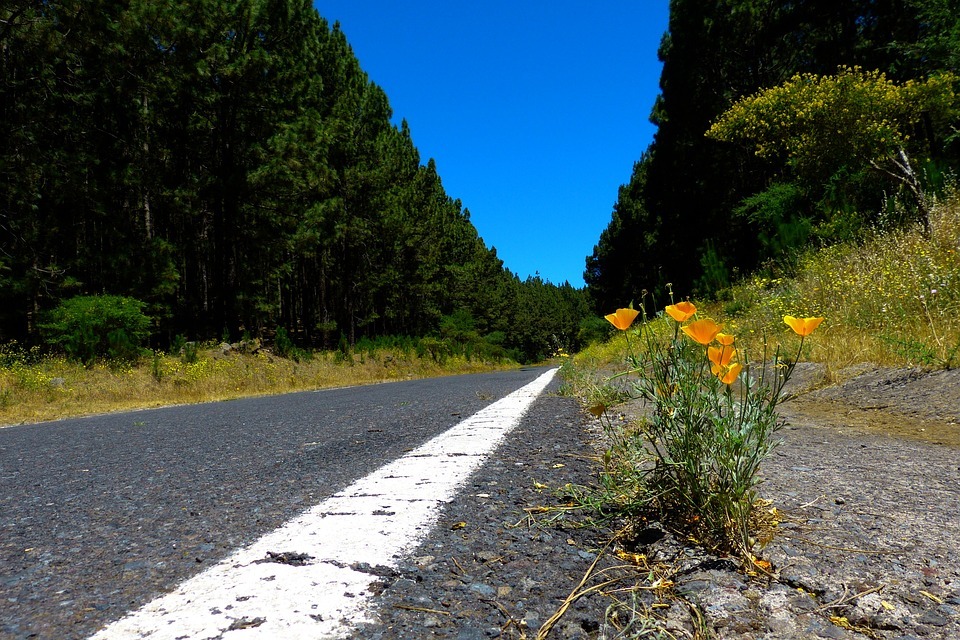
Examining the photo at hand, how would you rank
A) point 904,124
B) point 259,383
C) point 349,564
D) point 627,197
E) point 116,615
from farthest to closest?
point 627,197
point 259,383
point 904,124
point 349,564
point 116,615

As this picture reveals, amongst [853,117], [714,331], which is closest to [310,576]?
[714,331]

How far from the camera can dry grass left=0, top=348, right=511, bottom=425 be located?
7.16 metres

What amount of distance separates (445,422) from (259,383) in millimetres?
9072

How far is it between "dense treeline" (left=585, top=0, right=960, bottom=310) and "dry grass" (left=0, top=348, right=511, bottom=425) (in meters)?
7.88

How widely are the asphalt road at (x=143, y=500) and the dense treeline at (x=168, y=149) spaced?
7629 millimetres

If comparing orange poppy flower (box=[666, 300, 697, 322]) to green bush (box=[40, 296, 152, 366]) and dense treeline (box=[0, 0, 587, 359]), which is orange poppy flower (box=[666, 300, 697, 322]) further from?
green bush (box=[40, 296, 152, 366])

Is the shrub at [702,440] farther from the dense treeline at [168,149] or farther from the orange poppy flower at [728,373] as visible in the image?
the dense treeline at [168,149]

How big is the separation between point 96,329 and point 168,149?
22.6ft

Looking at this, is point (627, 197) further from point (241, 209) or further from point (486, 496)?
point (486, 496)

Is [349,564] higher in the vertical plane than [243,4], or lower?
lower

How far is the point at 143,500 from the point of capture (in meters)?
1.63

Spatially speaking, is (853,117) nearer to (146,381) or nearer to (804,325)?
(804,325)

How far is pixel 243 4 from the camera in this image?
543 inches

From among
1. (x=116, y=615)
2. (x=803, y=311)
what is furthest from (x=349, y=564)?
(x=803, y=311)
